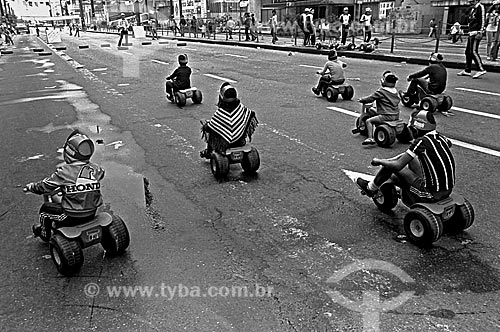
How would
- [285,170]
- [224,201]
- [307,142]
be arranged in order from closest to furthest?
1. [224,201]
2. [285,170]
3. [307,142]

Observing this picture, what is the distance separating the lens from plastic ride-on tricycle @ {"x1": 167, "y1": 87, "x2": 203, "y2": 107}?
10828 millimetres

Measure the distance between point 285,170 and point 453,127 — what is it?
12.4 feet

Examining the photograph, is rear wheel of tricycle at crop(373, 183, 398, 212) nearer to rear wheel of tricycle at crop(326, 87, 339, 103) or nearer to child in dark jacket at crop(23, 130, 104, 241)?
child in dark jacket at crop(23, 130, 104, 241)

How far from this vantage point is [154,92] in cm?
1306

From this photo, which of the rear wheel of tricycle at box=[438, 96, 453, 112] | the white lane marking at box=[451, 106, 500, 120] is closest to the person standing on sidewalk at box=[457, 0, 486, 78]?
the white lane marking at box=[451, 106, 500, 120]

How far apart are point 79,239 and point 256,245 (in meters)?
1.50

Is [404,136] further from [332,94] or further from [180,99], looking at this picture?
[180,99]

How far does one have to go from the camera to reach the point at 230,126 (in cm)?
598

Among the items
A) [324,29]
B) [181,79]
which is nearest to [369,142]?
[181,79]

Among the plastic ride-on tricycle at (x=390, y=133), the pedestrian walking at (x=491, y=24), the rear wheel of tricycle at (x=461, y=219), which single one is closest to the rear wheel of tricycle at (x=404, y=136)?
the plastic ride-on tricycle at (x=390, y=133)

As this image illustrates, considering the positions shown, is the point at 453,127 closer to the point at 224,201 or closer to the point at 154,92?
the point at 224,201

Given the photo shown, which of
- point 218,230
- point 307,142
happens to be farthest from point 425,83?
point 218,230

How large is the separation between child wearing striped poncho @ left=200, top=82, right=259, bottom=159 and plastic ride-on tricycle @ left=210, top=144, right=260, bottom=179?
8 centimetres

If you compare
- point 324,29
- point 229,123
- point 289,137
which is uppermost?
point 229,123
